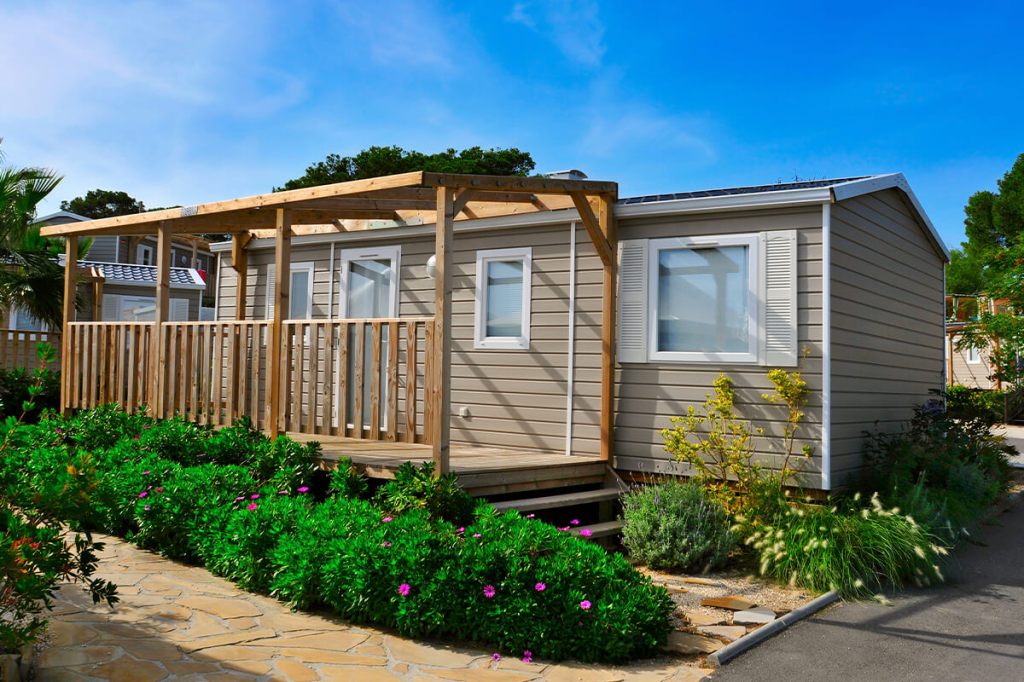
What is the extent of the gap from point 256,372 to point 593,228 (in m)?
3.30

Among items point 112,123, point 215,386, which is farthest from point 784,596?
point 112,123

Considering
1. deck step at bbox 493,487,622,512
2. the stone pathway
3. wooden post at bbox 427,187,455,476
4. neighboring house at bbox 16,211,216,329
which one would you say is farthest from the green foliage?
neighboring house at bbox 16,211,216,329

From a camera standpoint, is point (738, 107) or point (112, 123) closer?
point (112, 123)

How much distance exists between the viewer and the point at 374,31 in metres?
11.1

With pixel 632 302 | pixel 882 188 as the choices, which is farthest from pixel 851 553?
pixel 882 188

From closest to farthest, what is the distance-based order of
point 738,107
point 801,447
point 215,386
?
1. point 801,447
2. point 215,386
3. point 738,107

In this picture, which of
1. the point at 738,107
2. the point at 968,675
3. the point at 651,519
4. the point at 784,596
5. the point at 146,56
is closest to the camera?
the point at 968,675

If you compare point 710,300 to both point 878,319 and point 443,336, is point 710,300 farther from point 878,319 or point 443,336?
point 443,336

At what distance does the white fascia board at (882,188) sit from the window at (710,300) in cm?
54

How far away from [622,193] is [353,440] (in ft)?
11.8

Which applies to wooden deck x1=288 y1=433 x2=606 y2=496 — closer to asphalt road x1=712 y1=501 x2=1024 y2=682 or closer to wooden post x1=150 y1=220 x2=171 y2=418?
wooden post x1=150 y1=220 x2=171 y2=418

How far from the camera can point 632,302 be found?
24.4 ft

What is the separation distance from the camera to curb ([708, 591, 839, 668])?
13.7 feet

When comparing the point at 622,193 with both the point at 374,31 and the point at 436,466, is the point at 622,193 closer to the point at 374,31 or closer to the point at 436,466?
the point at 436,466
